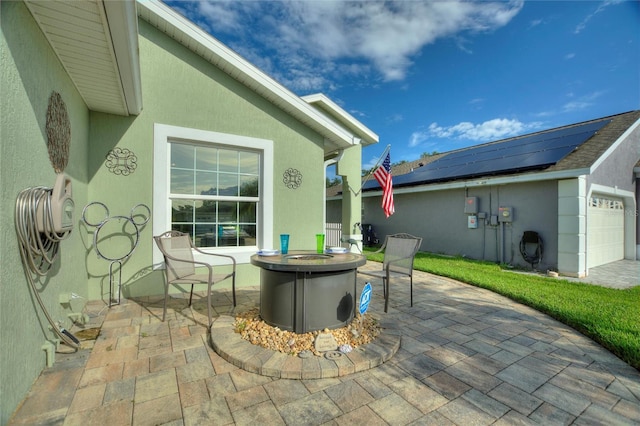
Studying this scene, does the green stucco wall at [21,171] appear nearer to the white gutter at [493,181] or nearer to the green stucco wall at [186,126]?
the green stucco wall at [186,126]

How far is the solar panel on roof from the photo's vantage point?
7.46 meters

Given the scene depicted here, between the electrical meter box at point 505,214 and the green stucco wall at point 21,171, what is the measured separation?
9.16m

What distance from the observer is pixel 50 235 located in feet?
6.81

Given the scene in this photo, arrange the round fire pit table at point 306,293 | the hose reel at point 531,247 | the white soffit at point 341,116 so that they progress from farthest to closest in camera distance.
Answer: the white soffit at point 341,116 < the hose reel at point 531,247 < the round fire pit table at point 306,293

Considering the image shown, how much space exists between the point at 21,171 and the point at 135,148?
2246 mm

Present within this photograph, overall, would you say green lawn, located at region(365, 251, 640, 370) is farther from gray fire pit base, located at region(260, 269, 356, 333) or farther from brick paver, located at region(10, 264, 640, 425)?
gray fire pit base, located at region(260, 269, 356, 333)

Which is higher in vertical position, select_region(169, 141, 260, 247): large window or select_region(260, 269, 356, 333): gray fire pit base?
select_region(169, 141, 260, 247): large window

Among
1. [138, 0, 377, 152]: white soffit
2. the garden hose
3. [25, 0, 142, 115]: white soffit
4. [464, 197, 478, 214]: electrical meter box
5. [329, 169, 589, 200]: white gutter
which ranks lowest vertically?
the garden hose

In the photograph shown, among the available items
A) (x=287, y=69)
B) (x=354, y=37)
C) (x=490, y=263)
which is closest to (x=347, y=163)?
(x=354, y=37)

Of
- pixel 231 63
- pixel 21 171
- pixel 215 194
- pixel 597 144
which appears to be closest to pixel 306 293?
pixel 21 171

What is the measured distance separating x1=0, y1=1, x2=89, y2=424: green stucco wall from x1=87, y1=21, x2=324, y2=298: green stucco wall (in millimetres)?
1303

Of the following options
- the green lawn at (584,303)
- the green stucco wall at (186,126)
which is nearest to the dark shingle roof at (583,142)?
the green lawn at (584,303)

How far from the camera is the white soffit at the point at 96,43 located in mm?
1980

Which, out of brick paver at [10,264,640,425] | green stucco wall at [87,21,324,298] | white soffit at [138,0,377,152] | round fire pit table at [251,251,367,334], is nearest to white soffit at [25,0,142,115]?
green stucco wall at [87,21,324,298]
